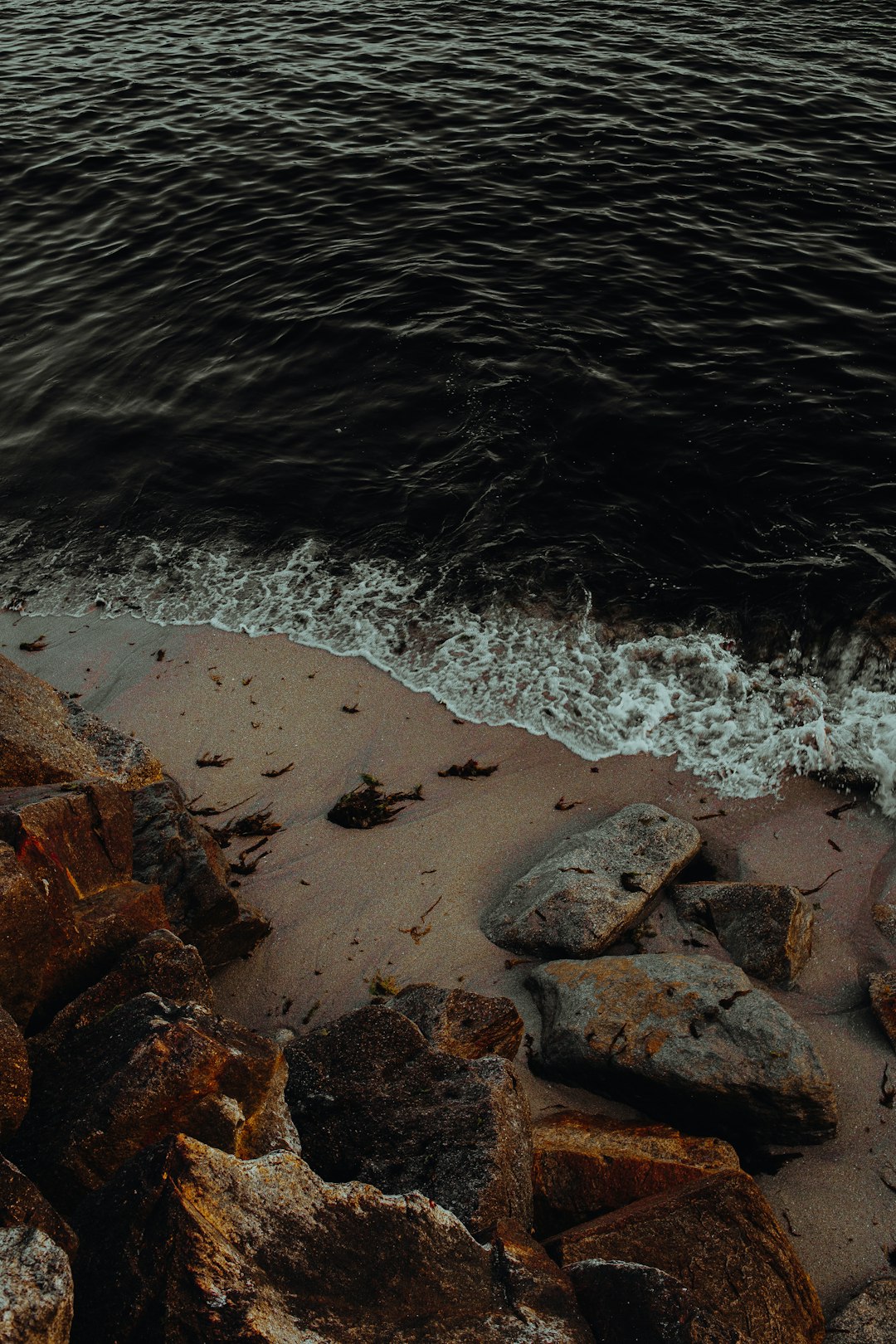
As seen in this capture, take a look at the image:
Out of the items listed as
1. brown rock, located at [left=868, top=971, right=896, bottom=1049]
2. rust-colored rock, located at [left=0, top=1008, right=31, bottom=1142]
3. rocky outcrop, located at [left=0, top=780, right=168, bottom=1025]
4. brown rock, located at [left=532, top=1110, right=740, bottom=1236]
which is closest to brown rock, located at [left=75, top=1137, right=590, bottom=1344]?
rust-colored rock, located at [left=0, top=1008, right=31, bottom=1142]

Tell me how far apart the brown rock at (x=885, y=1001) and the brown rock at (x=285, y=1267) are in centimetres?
257

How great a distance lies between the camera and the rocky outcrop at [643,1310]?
3266mm

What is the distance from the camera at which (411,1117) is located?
4.12 metres

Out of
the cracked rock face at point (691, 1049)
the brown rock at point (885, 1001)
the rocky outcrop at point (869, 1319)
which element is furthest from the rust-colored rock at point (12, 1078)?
the brown rock at point (885, 1001)

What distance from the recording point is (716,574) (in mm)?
8703

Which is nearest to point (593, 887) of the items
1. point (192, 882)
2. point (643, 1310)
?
point (192, 882)

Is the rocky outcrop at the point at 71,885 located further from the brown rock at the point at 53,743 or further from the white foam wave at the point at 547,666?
the white foam wave at the point at 547,666

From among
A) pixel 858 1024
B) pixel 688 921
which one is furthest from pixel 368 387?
pixel 858 1024

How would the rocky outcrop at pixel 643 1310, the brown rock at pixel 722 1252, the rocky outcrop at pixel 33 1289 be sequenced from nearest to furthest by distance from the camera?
the rocky outcrop at pixel 33 1289
the rocky outcrop at pixel 643 1310
the brown rock at pixel 722 1252

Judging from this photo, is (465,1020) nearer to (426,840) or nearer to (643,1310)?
(643,1310)

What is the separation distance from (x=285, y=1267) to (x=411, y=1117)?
107cm

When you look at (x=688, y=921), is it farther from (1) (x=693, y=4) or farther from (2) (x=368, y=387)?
(1) (x=693, y=4)

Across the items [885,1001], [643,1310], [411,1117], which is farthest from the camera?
[885,1001]

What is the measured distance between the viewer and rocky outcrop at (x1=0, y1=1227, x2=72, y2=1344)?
2.61 meters
